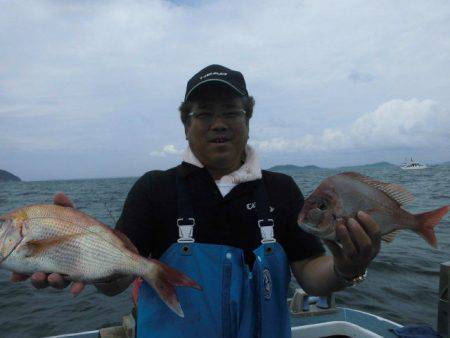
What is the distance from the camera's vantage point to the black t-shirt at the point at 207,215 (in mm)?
2844

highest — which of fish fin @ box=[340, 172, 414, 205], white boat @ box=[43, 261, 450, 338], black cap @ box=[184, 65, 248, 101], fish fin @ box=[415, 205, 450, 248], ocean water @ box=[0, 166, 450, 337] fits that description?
black cap @ box=[184, 65, 248, 101]

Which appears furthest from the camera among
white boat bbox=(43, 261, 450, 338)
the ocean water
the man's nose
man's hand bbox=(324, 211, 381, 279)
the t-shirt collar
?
the ocean water

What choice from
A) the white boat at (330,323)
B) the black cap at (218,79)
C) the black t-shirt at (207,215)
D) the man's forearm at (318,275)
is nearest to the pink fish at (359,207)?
the man's forearm at (318,275)

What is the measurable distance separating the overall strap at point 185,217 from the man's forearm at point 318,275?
0.93 m

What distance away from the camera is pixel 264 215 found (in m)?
2.91

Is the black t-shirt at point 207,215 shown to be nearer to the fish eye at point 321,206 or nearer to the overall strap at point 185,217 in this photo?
the overall strap at point 185,217

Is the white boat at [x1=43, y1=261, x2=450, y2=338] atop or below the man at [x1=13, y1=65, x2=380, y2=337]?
below

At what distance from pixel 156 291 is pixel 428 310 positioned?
25.7 ft

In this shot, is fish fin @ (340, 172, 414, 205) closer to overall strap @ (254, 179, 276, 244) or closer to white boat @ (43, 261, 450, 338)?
overall strap @ (254, 179, 276, 244)

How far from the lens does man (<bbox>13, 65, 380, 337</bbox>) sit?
271 cm

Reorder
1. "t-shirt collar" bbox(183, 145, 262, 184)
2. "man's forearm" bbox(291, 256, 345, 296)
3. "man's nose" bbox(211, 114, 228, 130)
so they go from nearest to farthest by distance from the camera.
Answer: "man's forearm" bbox(291, 256, 345, 296), "man's nose" bbox(211, 114, 228, 130), "t-shirt collar" bbox(183, 145, 262, 184)

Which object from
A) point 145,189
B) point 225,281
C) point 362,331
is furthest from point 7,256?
point 362,331

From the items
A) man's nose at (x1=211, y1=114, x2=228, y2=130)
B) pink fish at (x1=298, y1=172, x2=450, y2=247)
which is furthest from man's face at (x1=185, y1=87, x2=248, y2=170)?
pink fish at (x1=298, y1=172, x2=450, y2=247)

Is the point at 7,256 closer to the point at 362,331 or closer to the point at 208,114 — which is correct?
the point at 208,114
